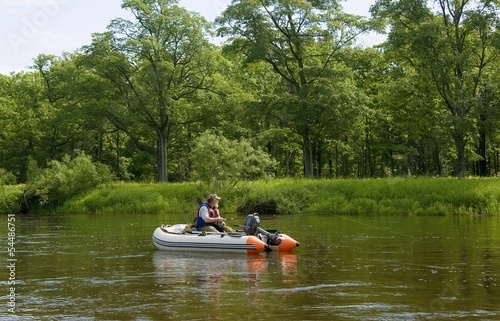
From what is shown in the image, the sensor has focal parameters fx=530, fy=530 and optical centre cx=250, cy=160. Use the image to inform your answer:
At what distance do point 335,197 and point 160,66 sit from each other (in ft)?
52.0

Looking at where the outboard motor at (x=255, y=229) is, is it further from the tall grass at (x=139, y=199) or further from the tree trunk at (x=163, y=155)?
the tree trunk at (x=163, y=155)

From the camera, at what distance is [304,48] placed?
111ft

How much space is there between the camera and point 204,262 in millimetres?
13000

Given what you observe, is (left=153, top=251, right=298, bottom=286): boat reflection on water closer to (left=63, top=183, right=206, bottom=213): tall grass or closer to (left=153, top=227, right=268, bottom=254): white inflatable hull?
(left=153, top=227, right=268, bottom=254): white inflatable hull

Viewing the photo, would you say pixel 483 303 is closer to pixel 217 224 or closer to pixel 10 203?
pixel 217 224

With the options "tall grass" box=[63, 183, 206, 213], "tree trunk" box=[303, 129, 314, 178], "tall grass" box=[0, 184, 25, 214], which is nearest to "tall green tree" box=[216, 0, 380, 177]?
"tree trunk" box=[303, 129, 314, 178]

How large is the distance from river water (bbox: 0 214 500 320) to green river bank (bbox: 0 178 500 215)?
27.8ft

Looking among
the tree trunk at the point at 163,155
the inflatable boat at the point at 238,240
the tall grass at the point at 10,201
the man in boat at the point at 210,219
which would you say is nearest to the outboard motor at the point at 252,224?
the inflatable boat at the point at 238,240

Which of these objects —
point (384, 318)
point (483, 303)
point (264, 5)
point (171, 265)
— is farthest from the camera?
point (264, 5)

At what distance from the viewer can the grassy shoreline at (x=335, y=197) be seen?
85.1 ft

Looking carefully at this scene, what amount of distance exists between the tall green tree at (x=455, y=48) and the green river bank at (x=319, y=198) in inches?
177

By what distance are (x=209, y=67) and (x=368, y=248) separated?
1050 inches

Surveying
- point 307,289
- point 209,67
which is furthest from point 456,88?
point 307,289

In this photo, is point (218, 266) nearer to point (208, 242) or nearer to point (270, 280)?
point (208, 242)
